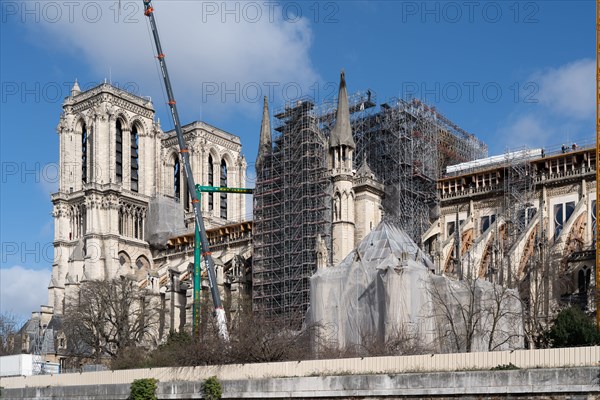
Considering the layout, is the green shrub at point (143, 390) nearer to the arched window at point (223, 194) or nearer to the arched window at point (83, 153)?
the arched window at point (83, 153)

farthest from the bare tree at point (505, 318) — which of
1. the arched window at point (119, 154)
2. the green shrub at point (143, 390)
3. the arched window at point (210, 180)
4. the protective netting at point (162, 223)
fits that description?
the arched window at point (210, 180)

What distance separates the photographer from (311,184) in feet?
187

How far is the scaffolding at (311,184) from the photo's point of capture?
185 feet

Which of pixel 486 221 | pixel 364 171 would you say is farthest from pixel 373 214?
pixel 486 221

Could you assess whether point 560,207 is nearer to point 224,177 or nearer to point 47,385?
point 47,385

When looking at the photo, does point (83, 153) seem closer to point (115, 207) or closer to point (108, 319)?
point (115, 207)

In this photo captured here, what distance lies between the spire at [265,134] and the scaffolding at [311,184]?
74cm

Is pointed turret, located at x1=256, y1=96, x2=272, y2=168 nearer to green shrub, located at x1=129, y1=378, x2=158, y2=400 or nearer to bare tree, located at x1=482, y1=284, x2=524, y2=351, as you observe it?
bare tree, located at x1=482, y1=284, x2=524, y2=351

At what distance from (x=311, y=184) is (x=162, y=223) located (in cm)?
2718

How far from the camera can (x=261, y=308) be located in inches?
2274

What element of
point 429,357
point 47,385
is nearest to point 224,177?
point 47,385

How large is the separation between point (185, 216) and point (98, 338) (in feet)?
84.2

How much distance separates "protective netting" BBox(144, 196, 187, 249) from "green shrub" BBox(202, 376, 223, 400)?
4950cm

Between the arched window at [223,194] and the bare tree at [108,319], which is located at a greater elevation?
the arched window at [223,194]
